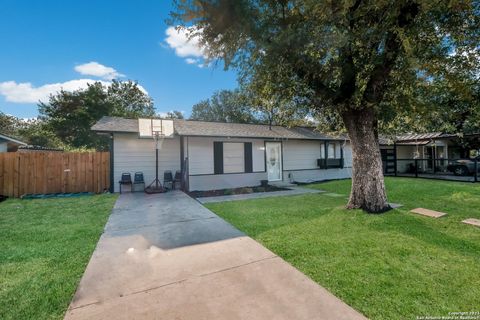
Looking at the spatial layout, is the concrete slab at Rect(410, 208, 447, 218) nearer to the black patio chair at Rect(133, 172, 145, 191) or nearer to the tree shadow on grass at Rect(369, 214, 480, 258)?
the tree shadow on grass at Rect(369, 214, 480, 258)

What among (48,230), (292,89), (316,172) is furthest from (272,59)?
(316,172)

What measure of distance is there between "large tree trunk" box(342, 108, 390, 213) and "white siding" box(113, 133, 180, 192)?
7786 millimetres

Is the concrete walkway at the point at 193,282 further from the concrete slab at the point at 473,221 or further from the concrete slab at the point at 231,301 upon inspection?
the concrete slab at the point at 473,221

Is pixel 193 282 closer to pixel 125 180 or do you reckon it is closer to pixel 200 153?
pixel 200 153

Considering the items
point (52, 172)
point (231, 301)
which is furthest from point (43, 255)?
point (52, 172)

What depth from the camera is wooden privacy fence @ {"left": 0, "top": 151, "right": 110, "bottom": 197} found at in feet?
27.7

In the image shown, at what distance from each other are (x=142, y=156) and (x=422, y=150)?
20.0 meters

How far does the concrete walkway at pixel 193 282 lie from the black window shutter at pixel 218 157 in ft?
18.9

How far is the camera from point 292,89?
596 cm

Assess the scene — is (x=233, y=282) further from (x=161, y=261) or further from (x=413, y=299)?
(x=413, y=299)

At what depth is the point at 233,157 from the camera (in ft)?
34.7

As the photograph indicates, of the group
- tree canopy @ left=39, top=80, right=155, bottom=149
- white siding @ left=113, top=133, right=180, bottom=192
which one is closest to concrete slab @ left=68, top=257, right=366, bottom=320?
white siding @ left=113, top=133, right=180, bottom=192

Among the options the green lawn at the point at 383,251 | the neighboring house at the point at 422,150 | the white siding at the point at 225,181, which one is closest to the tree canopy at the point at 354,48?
the green lawn at the point at 383,251

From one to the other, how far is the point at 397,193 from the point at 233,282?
25.2ft
